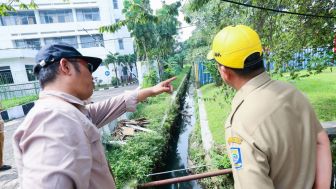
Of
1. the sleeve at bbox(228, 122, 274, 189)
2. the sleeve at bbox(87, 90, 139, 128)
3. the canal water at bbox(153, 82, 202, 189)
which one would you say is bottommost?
the canal water at bbox(153, 82, 202, 189)

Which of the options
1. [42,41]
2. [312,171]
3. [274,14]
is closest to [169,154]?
[274,14]

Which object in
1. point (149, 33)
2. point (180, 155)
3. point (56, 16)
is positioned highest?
point (56, 16)

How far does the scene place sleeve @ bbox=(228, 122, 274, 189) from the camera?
3.49 ft

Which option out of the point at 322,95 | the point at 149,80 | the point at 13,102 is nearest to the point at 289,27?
the point at 322,95

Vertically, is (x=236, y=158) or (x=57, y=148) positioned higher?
(x=57, y=148)

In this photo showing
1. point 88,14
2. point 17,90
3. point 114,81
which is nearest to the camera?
point 17,90

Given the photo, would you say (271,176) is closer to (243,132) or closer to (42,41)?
(243,132)

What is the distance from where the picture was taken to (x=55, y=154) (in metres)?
0.91

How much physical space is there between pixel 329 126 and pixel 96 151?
2.79 meters

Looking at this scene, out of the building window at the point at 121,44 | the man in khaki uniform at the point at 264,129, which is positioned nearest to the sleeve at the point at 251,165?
the man in khaki uniform at the point at 264,129

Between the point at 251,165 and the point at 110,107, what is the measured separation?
1208 mm

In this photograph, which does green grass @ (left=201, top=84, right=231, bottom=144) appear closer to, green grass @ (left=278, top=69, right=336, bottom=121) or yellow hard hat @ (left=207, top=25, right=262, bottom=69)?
green grass @ (left=278, top=69, right=336, bottom=121)

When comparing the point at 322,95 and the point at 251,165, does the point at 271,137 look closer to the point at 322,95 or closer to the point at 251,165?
the point at 251,165

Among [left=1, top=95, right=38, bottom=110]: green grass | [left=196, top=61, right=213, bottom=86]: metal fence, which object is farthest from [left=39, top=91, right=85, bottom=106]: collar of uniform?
[left=196, top=61, right=213, bottom=86]: metal fence
